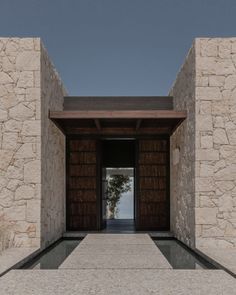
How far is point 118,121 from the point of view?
1034 cm

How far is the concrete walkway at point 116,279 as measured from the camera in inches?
189

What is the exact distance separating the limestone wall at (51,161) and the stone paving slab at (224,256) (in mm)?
3178

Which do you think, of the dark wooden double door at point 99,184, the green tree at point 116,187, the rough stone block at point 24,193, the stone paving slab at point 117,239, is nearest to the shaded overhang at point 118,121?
the dark wooden double door at point 99,184

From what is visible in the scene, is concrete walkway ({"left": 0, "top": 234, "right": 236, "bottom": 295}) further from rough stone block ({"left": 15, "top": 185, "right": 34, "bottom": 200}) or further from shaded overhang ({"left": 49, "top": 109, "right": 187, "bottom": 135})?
shaded overhang ({"left": 49, "top": 109, "right": 187, "bottom": 135})

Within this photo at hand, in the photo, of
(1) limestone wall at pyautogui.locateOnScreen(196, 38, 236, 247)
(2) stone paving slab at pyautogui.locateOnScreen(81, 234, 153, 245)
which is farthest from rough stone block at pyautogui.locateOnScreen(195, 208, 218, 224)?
A: (2) stone paving slab at pyautogui.locateOnScreen(81, 234, 153, 245)

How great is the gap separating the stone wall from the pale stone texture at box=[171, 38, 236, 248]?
0.10m

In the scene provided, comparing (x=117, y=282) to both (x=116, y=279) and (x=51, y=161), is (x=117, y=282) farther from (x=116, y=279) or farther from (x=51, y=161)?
(x=51, y=161)

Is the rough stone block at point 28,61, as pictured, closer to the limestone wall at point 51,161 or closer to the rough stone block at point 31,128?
the limestone wall at point 51,161

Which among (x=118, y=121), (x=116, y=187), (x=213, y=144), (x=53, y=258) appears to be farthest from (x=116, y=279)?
(x=116, y=187)

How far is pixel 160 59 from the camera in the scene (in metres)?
17.0

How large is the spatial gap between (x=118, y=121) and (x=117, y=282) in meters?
5.63

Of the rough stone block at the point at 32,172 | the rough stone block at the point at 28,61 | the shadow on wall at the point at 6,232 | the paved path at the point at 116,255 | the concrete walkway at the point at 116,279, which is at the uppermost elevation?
the rough stone block at the point at 28,61

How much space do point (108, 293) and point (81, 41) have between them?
41.2 ft

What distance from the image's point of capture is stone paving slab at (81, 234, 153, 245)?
29.1 ft
